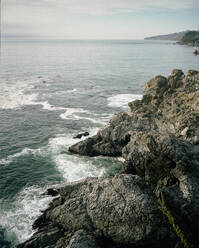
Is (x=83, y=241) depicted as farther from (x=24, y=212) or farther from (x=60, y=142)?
(x=60, y=142)

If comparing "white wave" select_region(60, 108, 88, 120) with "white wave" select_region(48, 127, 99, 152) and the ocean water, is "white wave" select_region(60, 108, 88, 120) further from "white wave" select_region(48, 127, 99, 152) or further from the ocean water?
"white wave" select_region(48, 127, 99, 152)

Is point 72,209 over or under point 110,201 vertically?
under

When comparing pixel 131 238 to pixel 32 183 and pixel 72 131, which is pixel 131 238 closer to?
pixel 32 183

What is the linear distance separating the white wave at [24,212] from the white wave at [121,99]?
42.5 m

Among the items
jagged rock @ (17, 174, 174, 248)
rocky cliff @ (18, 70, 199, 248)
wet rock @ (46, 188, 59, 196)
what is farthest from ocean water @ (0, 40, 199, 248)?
jagged rock @ (17, 174, 174, 248)

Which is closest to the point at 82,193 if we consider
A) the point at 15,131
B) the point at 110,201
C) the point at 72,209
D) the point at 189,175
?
the point at 72,209

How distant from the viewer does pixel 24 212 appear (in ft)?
86.8

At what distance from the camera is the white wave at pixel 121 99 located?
68750 mm

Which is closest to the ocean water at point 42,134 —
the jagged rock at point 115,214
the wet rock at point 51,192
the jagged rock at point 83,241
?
the wet rock at point 51,192

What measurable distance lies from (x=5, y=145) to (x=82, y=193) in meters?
25.1

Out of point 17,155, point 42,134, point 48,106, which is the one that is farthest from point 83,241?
point 48,106

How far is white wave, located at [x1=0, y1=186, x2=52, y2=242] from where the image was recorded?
23.8 metres

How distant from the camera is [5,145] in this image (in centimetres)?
4300

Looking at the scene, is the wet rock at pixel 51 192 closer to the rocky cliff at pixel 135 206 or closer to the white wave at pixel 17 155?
the rocky cliff at pixel 135 206
